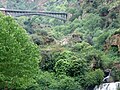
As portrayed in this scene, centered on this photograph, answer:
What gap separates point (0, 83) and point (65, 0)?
8446 centimetres

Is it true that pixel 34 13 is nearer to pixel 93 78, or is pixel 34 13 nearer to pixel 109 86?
pixel 93 78

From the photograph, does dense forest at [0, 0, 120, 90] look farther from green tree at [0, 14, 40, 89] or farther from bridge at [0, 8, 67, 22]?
bridge at [0, 8, 67, 22]

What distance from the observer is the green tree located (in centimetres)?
3134

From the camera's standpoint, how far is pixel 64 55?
47125 mm

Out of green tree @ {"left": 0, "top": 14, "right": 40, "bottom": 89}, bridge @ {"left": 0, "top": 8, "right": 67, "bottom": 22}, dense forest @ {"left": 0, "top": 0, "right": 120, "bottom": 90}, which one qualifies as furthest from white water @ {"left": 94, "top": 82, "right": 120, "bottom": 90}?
bridge @ {"left": 0, "top": 8, "right": 67, "bottom": 22}

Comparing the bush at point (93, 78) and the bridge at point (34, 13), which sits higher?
the bridge at point (34, 13)

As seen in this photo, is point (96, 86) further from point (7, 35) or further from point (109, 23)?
point (109, 23)

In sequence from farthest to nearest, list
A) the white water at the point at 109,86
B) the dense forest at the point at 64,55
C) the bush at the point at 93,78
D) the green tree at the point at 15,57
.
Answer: the bush at the point at 93,78
the white water at the point at 109,86
the dense forest at the point at 64,55
the green tree at the point at 15,57

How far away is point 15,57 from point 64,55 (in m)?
16.0

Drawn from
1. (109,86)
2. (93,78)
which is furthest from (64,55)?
(109,86)

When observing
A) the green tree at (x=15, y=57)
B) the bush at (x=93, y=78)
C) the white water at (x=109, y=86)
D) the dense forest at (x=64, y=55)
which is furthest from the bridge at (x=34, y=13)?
the green tree at (x=15, y=57)

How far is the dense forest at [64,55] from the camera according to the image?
32016 millimetres

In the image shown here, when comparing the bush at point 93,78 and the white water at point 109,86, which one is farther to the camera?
the bush at point 93,78

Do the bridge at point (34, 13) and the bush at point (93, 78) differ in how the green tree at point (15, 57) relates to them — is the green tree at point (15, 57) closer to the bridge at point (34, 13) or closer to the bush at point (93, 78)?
the bush at point (93, 78)
